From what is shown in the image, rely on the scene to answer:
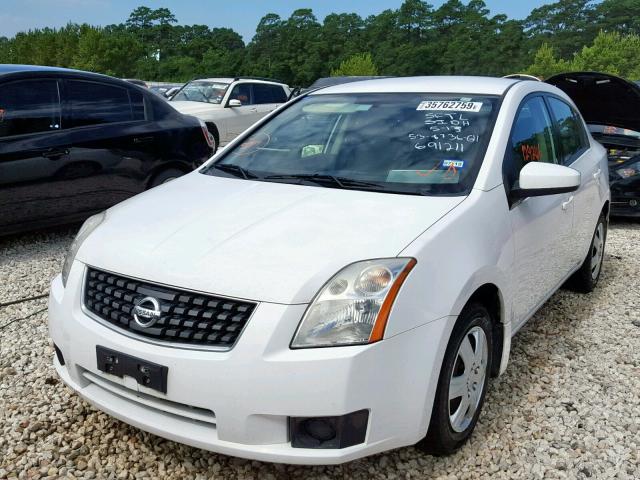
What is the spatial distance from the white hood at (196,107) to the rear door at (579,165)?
8384mm

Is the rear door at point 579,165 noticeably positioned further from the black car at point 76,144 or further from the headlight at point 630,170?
the black car at point 76,144

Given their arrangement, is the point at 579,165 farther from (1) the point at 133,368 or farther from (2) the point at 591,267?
(1) the point at 133,368

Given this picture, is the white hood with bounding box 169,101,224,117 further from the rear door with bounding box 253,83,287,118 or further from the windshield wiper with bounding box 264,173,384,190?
the windshield wiper with bounding box 264,173,384,190

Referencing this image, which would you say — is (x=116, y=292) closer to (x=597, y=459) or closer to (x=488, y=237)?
(x=488, y=237)

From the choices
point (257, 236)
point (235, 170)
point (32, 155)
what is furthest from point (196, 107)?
point (257, 236)

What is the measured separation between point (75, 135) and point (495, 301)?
429 cm

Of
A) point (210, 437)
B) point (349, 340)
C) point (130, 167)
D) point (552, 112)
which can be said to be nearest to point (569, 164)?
point (552, 112)

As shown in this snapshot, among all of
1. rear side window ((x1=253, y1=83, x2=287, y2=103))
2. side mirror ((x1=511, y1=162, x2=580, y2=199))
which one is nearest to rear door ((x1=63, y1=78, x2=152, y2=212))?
side mirror ((x1=511, y1=162, x2=580, y2=199))

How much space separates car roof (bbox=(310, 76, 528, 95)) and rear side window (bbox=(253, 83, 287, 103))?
31.5 ft

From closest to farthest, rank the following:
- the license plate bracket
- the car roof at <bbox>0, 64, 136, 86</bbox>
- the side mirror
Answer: the license plate bracket < the side mirror < the car roof at <bbox>0, 64, 136, 86</bbox>

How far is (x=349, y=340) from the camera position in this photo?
2084mm

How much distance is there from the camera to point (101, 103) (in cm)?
598

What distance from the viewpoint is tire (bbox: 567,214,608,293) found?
4.64 metres

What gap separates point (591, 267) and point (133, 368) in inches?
146
